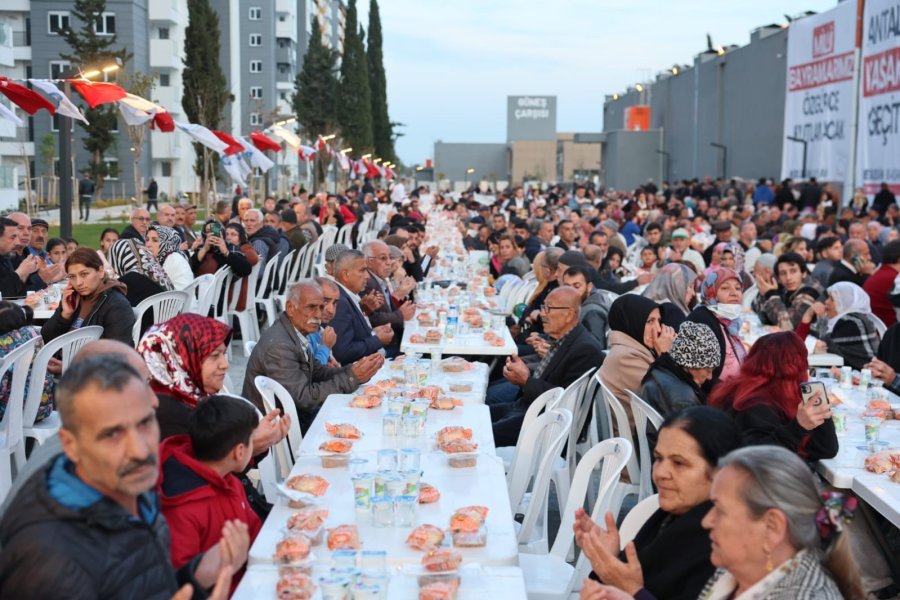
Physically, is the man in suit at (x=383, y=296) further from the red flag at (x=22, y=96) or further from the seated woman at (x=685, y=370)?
the seated woman at (x=685, y=370)

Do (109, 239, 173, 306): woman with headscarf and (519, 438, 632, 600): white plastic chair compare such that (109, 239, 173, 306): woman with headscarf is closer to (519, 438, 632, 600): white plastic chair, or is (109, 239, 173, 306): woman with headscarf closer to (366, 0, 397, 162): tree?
(519, 438, 632, 600): white plastic chair

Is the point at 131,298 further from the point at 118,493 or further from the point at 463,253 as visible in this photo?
the point at 463,253

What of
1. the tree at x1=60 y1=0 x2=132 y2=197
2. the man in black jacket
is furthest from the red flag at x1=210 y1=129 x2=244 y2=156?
the tree at x1=60 y1=0 x2=132 y2=197

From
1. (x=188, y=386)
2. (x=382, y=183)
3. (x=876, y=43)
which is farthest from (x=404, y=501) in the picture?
(x=382, y=183)

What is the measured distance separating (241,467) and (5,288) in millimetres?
5544

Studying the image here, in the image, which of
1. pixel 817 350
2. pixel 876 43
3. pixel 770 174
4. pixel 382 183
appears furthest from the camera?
pixel 382 183

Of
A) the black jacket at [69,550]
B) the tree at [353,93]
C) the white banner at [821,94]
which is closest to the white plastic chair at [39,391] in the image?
the black jacket at [69,550]

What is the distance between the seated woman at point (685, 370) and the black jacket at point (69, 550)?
9.47 ft

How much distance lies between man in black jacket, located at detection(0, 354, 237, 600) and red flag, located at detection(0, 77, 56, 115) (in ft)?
23.7

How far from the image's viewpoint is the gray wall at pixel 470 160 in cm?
6700

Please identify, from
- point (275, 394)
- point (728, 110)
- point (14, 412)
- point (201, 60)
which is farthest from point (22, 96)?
point (201, 60)

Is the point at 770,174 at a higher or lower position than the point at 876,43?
lower

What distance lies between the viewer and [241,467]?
3156 mm

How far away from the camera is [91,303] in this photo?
18.9 ft
